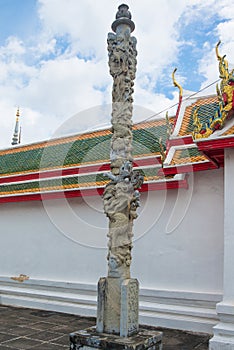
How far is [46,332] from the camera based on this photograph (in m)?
5.86

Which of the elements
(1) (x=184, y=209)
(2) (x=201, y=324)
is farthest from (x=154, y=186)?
(2) (x=201, y=324)

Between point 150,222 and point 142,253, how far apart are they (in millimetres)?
558

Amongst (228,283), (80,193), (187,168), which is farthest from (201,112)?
(228,283)

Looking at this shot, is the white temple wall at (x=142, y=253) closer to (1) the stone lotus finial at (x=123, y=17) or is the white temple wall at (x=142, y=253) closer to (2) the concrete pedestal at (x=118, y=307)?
(2) the concrete pedestal at (x=118, y=307)

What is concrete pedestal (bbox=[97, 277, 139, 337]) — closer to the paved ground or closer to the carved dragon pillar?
the carved dragon pillar

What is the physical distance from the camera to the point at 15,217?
8.80 metres

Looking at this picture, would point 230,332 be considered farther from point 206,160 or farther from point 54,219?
point 54,219

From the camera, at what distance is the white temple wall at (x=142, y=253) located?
6113 mm

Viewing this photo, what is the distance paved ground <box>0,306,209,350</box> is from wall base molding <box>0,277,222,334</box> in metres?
0.18

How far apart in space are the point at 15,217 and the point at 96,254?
2.37 m

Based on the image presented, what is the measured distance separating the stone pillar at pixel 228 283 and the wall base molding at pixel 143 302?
2.55ft

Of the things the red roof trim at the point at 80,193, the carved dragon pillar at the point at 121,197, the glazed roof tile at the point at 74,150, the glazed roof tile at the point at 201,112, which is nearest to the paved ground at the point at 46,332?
the carved dragon pillar at the point at 121,197

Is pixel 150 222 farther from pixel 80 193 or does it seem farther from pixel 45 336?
pixel 45 336

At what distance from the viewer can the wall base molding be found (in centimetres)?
589
